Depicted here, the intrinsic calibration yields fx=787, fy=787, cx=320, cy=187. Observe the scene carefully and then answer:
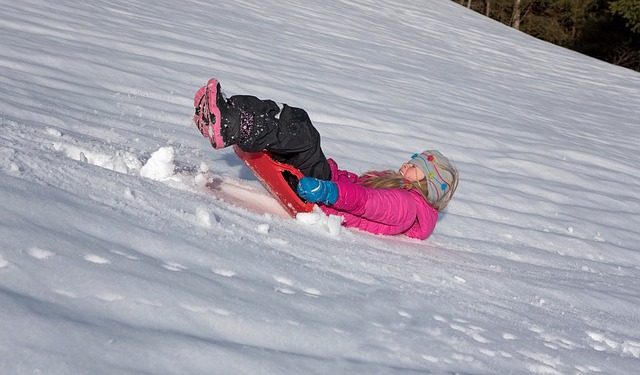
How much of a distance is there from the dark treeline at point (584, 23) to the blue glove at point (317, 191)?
19074 millimetres

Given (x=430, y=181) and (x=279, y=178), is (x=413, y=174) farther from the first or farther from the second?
(x=279, y=178)

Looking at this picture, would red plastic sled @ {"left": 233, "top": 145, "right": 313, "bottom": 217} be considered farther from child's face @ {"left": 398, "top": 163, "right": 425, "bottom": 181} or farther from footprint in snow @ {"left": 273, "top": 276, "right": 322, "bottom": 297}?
footprint in snow @ {"left": 273, "top": 276, "right": 322, "bottom": 297}

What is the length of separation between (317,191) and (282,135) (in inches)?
10.5

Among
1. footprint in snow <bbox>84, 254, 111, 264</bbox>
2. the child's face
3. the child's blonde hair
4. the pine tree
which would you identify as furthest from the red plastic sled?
the pine tree

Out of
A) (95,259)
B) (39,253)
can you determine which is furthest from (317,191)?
(39,253)

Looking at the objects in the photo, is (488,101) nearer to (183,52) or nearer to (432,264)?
(183,52)

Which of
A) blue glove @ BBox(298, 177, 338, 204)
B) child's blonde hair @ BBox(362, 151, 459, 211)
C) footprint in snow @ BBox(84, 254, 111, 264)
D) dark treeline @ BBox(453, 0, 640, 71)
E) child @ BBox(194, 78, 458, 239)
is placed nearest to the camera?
footprint in snow @ BBox(84, 254, 111, 264)

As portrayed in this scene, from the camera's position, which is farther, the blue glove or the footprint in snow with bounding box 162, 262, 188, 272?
the blue glove

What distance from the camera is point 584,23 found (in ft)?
82.6

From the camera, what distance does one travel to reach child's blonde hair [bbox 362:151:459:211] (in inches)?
133

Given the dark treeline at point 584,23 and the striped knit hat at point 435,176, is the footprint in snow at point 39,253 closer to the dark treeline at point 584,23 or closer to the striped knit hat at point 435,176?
the striped knit hat at point 435,176

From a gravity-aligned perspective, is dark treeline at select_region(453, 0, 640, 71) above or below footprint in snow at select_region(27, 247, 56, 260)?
above

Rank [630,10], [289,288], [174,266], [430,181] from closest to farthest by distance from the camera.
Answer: [174,266], [289,288], [430,181], [630,10]

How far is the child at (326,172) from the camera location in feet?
9.29
